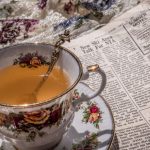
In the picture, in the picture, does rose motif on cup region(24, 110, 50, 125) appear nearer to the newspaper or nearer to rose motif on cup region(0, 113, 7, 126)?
rose motif on cup region(0, 113, 7, 126)

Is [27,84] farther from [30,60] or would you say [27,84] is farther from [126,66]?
[126,66]

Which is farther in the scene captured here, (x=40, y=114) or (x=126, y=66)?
(x=126, y=66)

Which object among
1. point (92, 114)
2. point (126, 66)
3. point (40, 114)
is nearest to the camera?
point (40, 114)

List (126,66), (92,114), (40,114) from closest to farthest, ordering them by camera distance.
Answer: (40,114)
(92,114)
(126,66)

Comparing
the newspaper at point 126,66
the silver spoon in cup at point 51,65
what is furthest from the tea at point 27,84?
the newspaper at point 126,66

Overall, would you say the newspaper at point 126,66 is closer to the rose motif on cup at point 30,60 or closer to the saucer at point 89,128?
the saucer at point 89,128

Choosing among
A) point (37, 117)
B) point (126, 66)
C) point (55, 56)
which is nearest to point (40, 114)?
point (37, 117)

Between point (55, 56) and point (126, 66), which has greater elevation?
point (55, 56)
